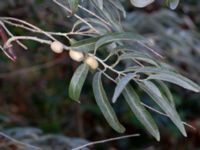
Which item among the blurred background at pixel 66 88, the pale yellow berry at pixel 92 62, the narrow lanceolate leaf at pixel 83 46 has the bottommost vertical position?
the blurred background at pixel 66 88

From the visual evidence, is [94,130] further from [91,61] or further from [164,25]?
[91,61]

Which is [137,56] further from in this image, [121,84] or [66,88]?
[66,88]

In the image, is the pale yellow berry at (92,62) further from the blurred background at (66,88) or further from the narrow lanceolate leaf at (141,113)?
the blurred background at (66,88)

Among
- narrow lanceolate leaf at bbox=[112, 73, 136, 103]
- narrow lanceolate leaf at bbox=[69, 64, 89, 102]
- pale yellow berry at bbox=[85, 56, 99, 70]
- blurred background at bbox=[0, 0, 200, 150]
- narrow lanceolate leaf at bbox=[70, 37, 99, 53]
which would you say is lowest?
blurred background at bbox=[0, 0, 200, 150]

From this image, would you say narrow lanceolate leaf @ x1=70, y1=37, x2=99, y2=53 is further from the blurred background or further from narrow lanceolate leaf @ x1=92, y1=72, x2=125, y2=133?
the blurred background

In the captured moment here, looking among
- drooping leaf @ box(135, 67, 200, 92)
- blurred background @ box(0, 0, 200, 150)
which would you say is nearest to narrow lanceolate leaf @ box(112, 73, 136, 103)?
drooping leaf @ box(135, 67, 200, 92)

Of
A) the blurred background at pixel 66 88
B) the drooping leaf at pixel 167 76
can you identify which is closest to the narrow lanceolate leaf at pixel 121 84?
the drooping leaf at pixel 167 76
